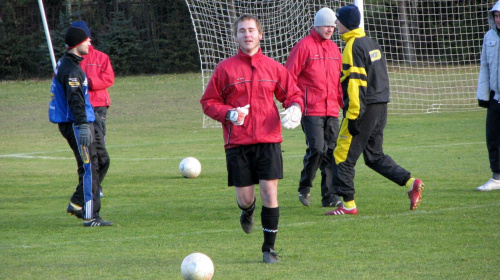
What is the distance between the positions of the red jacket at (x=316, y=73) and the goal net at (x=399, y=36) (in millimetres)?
10361

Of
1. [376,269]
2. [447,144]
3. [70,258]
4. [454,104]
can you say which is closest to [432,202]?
[376,269]

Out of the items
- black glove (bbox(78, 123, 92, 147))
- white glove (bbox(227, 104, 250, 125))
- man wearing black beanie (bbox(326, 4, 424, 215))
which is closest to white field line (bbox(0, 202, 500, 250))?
man wearing black beanie (bbox(326, 4, 424, 215))

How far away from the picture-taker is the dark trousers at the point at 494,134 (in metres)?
9.38

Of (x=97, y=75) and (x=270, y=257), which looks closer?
(x=270, y=257)

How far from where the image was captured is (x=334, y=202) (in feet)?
28.6

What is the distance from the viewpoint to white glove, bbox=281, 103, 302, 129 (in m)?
6.13

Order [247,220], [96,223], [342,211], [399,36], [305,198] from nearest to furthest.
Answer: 1. [247,220]
2. [96,223]
3. [342,211]
4. [305,198]
5. [399,36]

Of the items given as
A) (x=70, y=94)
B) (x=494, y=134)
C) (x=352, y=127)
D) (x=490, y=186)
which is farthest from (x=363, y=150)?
(x=70, y=94)

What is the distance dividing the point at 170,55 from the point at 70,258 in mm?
33502

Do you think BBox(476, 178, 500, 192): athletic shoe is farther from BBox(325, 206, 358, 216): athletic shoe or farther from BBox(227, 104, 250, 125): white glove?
BBox(227, 104, 250, 125): white glove

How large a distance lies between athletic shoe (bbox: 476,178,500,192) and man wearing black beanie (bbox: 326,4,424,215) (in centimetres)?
149

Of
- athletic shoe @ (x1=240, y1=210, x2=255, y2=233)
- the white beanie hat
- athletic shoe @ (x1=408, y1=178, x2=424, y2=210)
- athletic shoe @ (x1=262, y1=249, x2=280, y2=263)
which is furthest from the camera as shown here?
the white beanie hat

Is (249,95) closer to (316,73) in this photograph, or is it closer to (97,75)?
(316,73)

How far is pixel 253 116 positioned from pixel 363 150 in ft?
7.51
